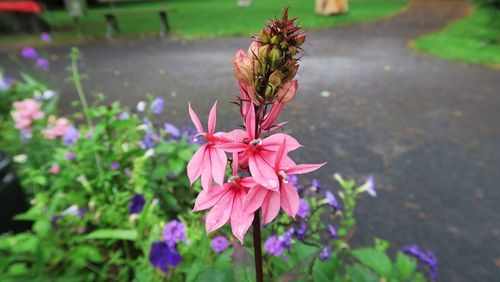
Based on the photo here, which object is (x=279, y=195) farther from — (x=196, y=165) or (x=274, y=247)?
(x=274, y=247)

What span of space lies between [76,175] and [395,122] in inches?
146

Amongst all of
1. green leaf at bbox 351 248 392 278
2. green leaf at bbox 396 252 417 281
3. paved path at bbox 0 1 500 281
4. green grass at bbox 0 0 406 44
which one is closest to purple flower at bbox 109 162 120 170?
paved path at bbox 0 1 500 281

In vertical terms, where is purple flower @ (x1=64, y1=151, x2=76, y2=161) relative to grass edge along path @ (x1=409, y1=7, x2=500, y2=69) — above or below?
above

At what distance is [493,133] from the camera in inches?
173

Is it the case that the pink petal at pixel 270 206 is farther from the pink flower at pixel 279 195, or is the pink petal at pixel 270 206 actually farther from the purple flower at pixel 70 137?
the purple flower at pixel 70 137

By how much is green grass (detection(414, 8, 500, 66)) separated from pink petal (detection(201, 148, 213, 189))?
7711 mm

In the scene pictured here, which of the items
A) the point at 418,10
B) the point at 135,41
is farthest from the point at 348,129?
the point at 418,10

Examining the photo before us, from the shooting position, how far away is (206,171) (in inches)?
30.7

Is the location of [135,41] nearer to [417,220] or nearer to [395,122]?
[395,122]

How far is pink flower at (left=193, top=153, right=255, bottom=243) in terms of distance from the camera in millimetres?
769

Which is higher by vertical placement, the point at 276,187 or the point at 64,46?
the point at 276,187

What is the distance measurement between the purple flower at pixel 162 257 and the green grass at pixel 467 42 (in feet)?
24.1

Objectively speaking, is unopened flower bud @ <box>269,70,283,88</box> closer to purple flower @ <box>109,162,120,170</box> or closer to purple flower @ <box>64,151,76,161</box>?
purple flower @ <box>109,162,120,170</box>

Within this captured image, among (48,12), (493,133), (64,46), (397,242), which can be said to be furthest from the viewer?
(48,12)
